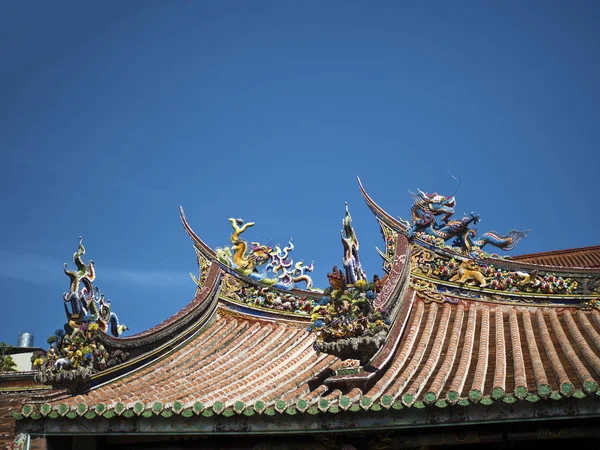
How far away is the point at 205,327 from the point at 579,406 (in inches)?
307

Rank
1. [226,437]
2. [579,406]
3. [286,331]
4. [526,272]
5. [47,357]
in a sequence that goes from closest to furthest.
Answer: [579,406] < [226,437] < [47,357] < [526,272] < [286,331]

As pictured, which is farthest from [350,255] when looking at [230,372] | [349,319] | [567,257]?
[567,257]

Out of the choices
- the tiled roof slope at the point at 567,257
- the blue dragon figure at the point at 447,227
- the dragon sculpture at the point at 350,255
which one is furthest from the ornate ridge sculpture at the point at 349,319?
the tiled roof slope at the point at 567,257

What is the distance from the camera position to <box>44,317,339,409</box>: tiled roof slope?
434 inches

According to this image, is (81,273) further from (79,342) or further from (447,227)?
(447,227)

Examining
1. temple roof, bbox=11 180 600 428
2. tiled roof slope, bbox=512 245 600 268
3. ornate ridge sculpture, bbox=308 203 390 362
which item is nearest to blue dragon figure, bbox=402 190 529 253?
temple roof, bbox=11 180 600 428

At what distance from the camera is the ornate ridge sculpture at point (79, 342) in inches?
448

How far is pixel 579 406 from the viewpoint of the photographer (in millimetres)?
8234

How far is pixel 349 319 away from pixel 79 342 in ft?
13.6

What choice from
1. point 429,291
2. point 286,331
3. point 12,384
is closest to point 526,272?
point 429,291

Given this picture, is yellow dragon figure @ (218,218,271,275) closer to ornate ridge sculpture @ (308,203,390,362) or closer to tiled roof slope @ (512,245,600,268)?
ornate ridge sculpture @ (308,203,390,362)

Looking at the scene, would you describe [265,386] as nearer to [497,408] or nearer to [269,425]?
[269,425]

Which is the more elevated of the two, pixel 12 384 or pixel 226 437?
pixel 12 384

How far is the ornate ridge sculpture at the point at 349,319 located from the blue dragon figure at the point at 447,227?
131 inches
